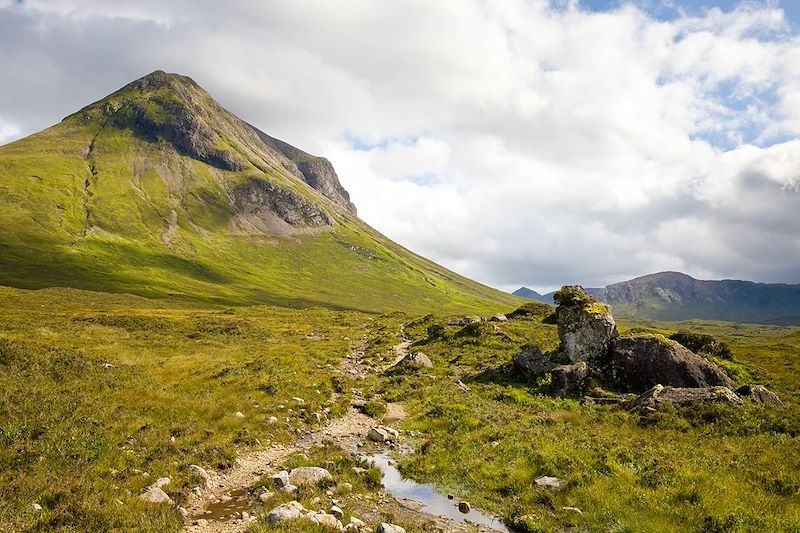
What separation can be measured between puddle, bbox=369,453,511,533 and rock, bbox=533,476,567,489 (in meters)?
2.41

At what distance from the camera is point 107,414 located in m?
18.2

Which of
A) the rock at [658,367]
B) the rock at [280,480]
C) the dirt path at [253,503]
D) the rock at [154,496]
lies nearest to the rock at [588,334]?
the rock at [658,367]

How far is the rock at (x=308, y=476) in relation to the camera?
14863mm

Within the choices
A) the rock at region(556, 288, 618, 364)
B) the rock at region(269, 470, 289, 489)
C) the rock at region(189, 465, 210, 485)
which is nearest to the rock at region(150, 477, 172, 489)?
the rock at region(189, 465, 210, 485)

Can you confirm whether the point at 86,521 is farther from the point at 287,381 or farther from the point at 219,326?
the point at 219,326

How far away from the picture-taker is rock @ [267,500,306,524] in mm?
11689

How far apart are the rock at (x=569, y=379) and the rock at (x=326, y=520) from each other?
2070 centimetres

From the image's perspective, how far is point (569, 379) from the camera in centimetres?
2956

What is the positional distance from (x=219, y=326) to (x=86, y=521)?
4772 cm

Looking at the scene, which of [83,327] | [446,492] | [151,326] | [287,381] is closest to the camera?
[446,492]

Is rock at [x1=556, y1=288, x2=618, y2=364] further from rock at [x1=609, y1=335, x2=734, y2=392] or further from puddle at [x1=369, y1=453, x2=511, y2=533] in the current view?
puddle at [x1=369, y1=453, x2=511, y2=533]

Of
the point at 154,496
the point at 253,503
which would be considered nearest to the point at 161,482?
the point at 154,496

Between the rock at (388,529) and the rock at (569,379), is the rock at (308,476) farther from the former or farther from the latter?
the rock at (569,379)

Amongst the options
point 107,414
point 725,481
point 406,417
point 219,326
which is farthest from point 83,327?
point 725,481
